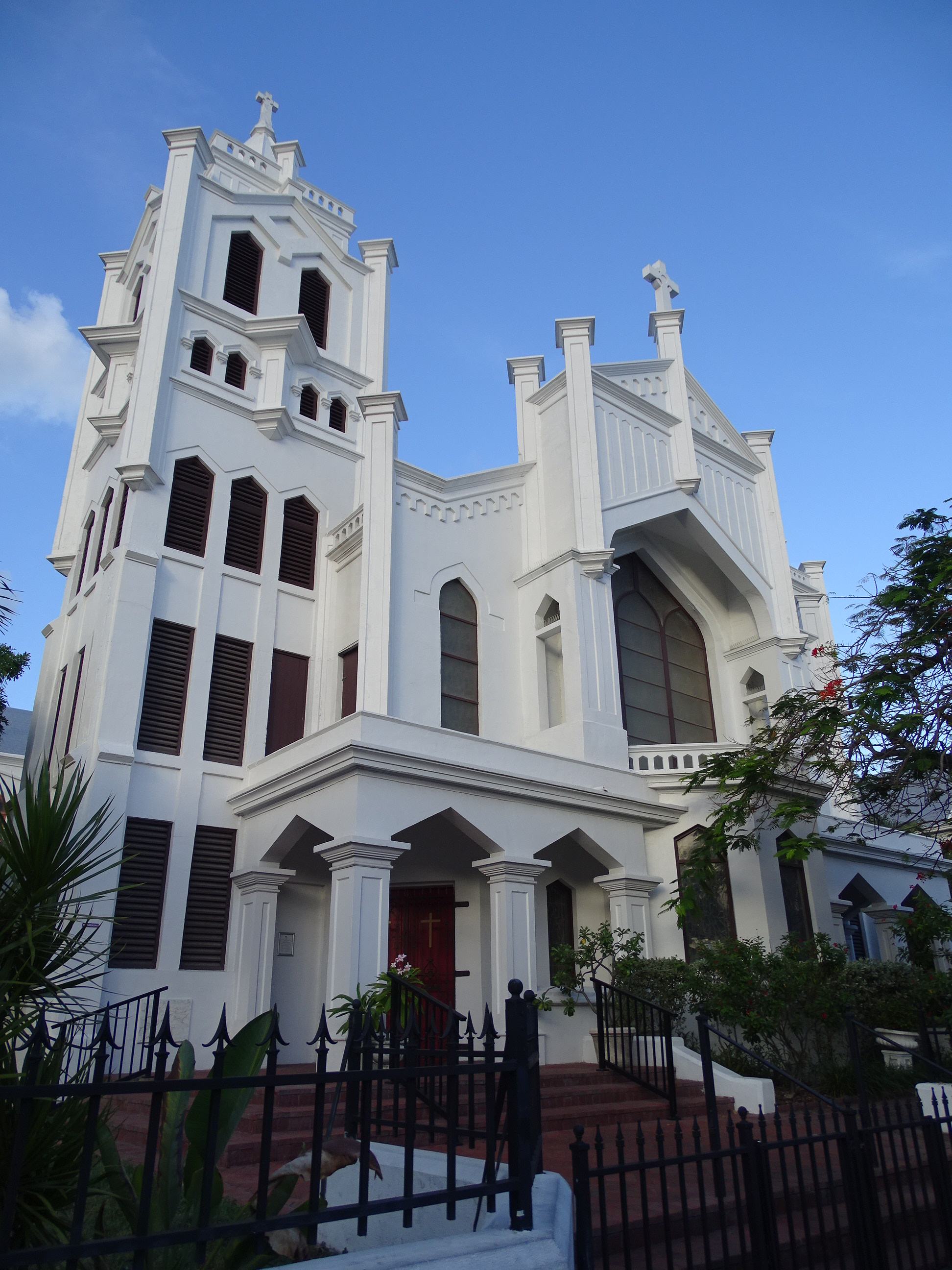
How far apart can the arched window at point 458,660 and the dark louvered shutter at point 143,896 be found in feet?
14.9

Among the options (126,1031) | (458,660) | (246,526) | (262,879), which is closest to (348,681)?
(458,660)

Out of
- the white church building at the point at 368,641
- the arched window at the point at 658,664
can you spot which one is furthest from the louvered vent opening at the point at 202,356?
the arched window at the point at 658,664

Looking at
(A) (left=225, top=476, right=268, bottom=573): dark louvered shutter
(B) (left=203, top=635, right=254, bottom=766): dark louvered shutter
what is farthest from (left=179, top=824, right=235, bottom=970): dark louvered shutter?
(A) (left=225, top=476, right=268, bottom=573): dark louvered shutter

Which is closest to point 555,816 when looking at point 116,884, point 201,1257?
point 116,884

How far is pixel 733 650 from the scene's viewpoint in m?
19.9

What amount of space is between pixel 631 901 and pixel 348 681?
5.72 m

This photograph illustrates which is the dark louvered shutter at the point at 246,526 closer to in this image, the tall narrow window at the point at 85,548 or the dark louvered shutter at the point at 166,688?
the dark louvered shutter at the point at 166,688

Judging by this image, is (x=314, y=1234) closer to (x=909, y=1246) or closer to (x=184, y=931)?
(x=909, y=1246)

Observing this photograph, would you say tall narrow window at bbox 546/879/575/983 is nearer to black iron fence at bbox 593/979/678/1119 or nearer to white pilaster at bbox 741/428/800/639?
black iron fence at bbox 593/979/678/1119

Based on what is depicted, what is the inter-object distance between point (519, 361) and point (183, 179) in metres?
7.46

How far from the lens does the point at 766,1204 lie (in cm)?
519

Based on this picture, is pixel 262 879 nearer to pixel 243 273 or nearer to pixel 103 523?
pixel 103 523

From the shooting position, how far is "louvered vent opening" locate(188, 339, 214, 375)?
17312 millimetres

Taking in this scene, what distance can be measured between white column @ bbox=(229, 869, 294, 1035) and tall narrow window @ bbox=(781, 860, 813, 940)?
778 centimetres
